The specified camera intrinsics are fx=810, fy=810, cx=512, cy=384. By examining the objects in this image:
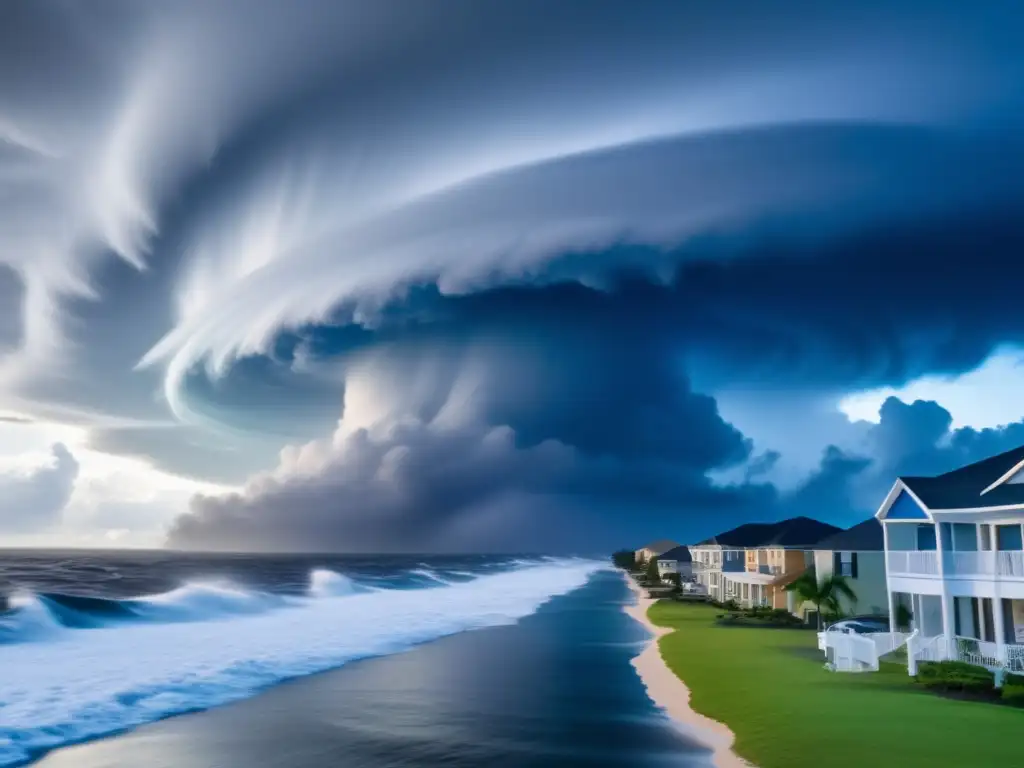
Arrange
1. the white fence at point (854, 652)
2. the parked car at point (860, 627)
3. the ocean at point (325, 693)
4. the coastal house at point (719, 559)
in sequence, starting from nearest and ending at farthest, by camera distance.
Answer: the ocean at point (325, 693) → the white fence at point (854, 652) → the parked car at point (860, 627) → the coastal house at point (719, 559)

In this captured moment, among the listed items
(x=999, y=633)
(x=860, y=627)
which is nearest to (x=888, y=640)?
(x=860, y=627)

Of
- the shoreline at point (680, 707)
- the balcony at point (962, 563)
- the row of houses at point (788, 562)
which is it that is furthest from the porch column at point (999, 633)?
the row of houses at point (788, 562)

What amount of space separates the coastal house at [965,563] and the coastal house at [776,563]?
21.1m

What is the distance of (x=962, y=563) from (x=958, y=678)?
14.5 ft

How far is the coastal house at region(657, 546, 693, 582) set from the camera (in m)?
105

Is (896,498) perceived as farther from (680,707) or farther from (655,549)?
(655,549)

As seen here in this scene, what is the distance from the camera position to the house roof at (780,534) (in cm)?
5825

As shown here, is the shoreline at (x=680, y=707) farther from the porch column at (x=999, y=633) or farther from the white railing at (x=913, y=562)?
the porch column at (x=999, y=633)

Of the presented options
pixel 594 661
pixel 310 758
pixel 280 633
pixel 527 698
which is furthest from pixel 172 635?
pixel 310 758

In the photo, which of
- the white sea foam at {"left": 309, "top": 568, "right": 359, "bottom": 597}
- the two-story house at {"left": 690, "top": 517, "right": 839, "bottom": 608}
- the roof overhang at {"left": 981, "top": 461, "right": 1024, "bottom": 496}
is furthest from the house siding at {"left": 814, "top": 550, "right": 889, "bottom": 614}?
the white sea foam at {"left": 309, "top": 568, "right": 359, "bottom": 597}

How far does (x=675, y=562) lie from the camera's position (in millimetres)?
108812

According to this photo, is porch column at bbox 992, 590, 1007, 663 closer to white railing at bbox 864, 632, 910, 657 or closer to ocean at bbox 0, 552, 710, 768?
white railing at bbox 864, 632, 910, 657

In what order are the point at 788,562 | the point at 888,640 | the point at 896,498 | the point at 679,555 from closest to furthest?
the point at 888,640 → the point at 896,498 → the point at 788,562 → the point at 679,555

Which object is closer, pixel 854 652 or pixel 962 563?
pixel 962 563
